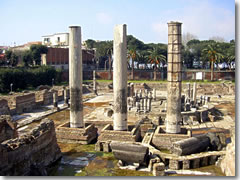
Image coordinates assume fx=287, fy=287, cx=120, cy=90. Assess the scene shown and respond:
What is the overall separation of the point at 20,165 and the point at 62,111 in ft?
58.6

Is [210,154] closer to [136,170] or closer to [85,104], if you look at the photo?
[136,170]

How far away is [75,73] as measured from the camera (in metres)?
17.0

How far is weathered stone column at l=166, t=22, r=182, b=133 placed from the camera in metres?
15.1

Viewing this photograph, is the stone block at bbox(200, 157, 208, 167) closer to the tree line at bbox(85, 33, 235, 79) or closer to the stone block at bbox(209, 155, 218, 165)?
the stone block at bbox(209, 155, 218, 165)

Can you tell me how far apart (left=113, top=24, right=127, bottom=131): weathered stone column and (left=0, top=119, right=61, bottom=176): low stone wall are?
3.92 m

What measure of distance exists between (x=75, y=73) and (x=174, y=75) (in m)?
5.78

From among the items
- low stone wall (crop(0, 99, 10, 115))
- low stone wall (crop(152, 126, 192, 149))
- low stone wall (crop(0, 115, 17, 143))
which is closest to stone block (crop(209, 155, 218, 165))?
low stone wall (crop(152, 126, 192, 149))

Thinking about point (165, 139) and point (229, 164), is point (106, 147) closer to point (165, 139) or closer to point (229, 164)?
point (165, 139)

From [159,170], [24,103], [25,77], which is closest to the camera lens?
[159,170]

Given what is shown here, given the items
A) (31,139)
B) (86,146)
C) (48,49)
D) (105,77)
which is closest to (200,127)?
(86,146)

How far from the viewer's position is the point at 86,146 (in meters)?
16.4

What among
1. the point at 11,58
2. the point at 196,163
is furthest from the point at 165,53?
the point at 196,163

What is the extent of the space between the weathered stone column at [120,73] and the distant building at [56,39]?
2516 inches

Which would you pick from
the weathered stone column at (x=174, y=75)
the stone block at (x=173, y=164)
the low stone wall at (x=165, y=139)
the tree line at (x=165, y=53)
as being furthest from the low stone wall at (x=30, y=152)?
the tree line at (x=165, y=53)
